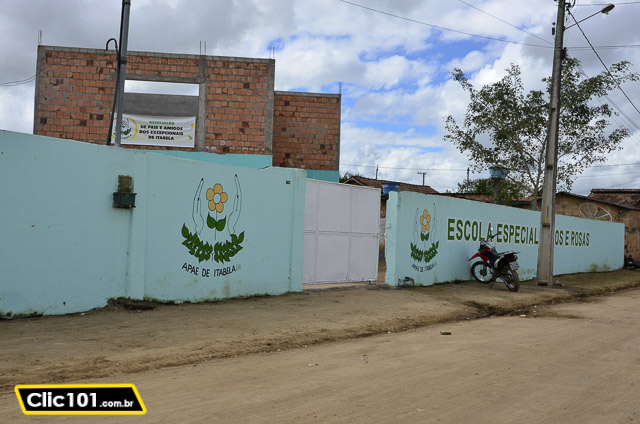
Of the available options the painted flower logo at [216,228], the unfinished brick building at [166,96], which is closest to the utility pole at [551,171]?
the unfinished brick building at [166,96]

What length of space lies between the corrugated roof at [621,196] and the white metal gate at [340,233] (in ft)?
106

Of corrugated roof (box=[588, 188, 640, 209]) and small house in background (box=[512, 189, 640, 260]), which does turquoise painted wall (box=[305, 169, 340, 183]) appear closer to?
small house in background (box=[512, 189, 640, 260])

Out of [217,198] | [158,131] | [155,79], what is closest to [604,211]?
[158,131]

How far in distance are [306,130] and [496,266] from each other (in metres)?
7.76

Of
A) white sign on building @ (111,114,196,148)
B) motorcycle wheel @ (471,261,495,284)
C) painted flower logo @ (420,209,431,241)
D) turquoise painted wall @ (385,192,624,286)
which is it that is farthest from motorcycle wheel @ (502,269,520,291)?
white sign on building @ (111,114,196,148)

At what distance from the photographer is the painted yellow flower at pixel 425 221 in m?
14.8

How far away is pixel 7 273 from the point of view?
743cm

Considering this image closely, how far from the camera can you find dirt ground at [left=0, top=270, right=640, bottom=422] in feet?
16.9

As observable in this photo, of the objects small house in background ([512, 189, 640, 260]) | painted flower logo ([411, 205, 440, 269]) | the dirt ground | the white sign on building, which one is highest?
the white sign on building

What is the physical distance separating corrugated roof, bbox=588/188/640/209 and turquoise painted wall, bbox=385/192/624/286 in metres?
20.3

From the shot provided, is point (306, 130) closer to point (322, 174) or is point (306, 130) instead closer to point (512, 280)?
point (322, 174)

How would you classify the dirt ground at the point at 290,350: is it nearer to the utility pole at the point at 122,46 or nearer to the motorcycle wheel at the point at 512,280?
the motorcycle wheel at the point at 512,280

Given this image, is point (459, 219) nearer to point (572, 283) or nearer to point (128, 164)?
point (572, 283)

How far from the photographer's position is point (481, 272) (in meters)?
16.5
